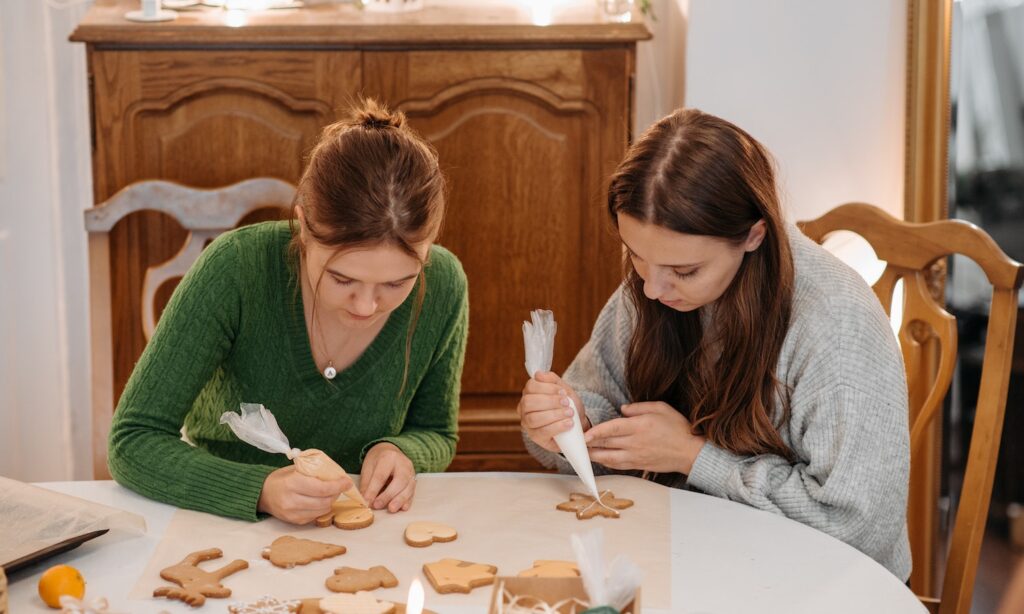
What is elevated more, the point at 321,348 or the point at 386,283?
the point at 386,283

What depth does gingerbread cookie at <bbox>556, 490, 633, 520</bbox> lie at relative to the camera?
1575 millimetres

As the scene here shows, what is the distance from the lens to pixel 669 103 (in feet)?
10.5

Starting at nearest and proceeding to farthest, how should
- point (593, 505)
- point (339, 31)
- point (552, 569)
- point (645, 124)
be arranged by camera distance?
1. point (552, 569)
2. point (593, 505)
3. point (339, 31)
4. point (645, 124)

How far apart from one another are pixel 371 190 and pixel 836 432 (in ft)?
2.53

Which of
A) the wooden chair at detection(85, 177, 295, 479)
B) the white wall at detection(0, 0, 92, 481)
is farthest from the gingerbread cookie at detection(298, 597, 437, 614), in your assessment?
the white wall at detection(0, 0, 92, 481)

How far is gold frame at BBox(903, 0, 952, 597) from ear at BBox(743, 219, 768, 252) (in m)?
1.31

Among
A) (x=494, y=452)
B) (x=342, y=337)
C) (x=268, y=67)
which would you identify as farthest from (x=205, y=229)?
(x=494, y=452)

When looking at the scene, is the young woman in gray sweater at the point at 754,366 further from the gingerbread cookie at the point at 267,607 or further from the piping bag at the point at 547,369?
the gingerbread cookie at the point at 267,607

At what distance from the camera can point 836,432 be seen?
1645 mm

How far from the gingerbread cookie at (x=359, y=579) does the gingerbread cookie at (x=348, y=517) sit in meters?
0.15

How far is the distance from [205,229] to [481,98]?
2.44 ft

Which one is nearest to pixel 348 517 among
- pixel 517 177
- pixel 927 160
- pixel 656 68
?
pixel 517 177

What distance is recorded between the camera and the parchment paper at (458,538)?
134cm

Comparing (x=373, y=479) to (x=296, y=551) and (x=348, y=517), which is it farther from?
(x=296, y=551)
